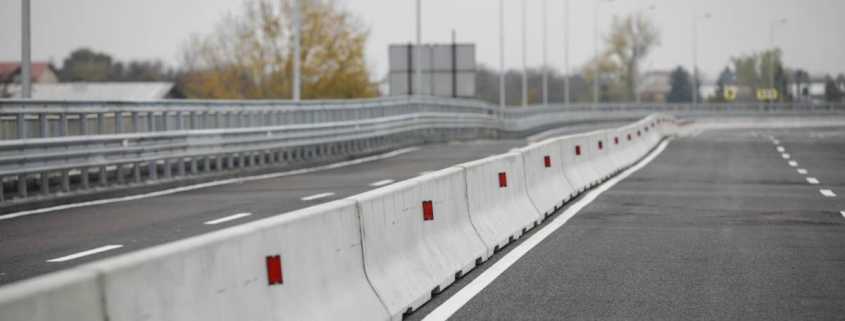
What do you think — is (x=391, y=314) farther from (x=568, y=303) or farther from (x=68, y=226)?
(x=68, y=226)

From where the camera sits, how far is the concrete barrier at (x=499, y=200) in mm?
12172

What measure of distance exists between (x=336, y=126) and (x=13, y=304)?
29.3 m

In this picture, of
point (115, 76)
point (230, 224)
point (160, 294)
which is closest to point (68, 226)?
point (230, 224)

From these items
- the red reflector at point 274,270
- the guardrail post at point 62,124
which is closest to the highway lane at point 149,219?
the guardrail post at point 62,124

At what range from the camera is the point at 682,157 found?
103 ft

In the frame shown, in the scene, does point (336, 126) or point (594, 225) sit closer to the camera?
point (594, 225)

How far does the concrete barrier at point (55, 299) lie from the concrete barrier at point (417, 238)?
3.68 metres

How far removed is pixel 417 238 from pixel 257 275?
11.5 feet

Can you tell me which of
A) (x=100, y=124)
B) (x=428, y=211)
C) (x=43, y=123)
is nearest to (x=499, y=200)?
(x=428, y=211)

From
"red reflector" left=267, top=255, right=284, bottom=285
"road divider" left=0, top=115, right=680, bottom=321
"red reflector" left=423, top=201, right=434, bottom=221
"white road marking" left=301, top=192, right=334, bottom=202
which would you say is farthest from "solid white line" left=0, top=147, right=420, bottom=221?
"red reflector" left=267, top=255, right=284, bottom=285

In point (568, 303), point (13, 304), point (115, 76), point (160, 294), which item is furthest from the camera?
point (115, 76)

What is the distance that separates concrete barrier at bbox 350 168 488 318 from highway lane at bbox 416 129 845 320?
0.17 meters

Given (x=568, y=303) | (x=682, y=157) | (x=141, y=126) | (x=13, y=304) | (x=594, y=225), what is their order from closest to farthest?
(x=13, y=304), (x=568, y=303), (x=594, y=225), (x=141, y=126), (x=682, y=157)

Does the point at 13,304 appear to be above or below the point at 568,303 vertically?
above
